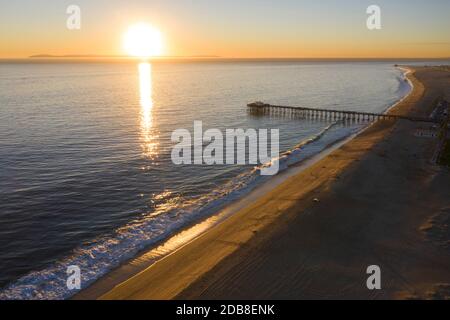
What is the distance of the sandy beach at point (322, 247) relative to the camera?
14.5m

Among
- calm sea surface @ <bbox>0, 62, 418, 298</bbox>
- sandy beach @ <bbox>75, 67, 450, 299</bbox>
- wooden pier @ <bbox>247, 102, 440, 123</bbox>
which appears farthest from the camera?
wooden pier @ <bbox>247, 102, 440, 123</bbox>

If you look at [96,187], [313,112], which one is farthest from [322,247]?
[313,112]

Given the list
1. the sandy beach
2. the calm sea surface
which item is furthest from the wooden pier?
the sandy beach

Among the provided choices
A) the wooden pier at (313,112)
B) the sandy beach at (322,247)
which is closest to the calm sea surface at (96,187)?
the sandy beach at (322,247)

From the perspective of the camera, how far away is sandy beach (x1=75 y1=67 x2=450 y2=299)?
47.5ft

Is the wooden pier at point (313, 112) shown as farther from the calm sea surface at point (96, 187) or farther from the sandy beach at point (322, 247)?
the sandy beach at point (322, 247)

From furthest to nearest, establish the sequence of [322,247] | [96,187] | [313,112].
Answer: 1. [313,112]
2. [96,187]
3. [322,247]

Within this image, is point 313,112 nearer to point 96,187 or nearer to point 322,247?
point 96,187

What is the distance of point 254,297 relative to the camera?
45.6 feet

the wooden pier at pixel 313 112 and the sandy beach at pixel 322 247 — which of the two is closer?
the sandy beach at pixel 322 247

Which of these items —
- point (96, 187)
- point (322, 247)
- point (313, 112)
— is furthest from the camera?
point (313, 112)

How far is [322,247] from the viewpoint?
692 inches

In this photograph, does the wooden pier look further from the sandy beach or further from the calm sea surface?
the sandy beach
